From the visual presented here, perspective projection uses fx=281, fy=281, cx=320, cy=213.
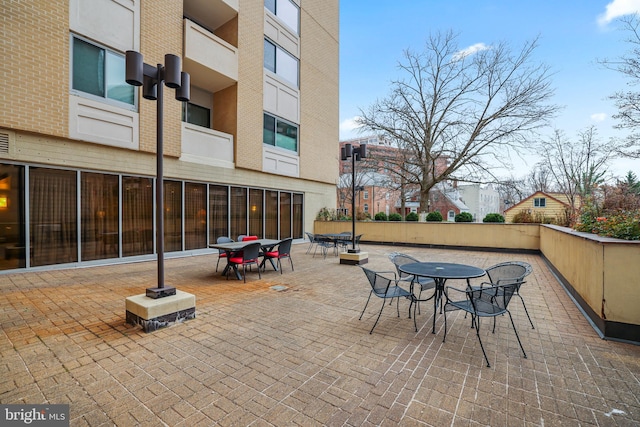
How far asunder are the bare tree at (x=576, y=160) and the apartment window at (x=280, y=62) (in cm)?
1890

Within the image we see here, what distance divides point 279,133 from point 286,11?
6202 millimetres

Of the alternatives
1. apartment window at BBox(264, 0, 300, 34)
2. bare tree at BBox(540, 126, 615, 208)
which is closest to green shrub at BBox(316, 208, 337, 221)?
apartment window at BBox(264, 0, 300, 34)

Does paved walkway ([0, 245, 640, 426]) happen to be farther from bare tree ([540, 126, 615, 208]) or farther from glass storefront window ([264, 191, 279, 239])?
bare tree ([540, 126, 615, 208])

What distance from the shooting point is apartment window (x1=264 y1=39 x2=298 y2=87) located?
42.3ft

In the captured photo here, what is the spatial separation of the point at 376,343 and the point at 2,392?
11.7ft

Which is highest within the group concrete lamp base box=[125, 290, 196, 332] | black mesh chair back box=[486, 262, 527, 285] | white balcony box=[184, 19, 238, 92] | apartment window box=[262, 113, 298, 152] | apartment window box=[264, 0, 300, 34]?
apartment window box=[264, 0, 300, 34]

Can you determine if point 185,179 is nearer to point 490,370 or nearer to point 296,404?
point 296,404

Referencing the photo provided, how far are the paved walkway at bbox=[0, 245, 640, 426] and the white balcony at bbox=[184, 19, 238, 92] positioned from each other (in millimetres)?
8426

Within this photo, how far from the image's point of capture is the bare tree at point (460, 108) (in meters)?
15.0

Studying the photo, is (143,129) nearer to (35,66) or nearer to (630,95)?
(35,66)

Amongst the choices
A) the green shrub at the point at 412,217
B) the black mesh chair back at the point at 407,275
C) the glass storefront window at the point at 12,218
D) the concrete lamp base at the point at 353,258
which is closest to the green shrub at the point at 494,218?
the green shrub at the point at 412,217

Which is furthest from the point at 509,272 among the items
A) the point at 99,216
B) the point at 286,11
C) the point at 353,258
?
the point at 286,11

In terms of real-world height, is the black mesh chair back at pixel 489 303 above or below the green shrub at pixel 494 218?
below

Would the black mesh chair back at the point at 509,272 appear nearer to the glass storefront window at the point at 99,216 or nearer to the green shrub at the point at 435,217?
the glass storefront window at the point at 99,216
